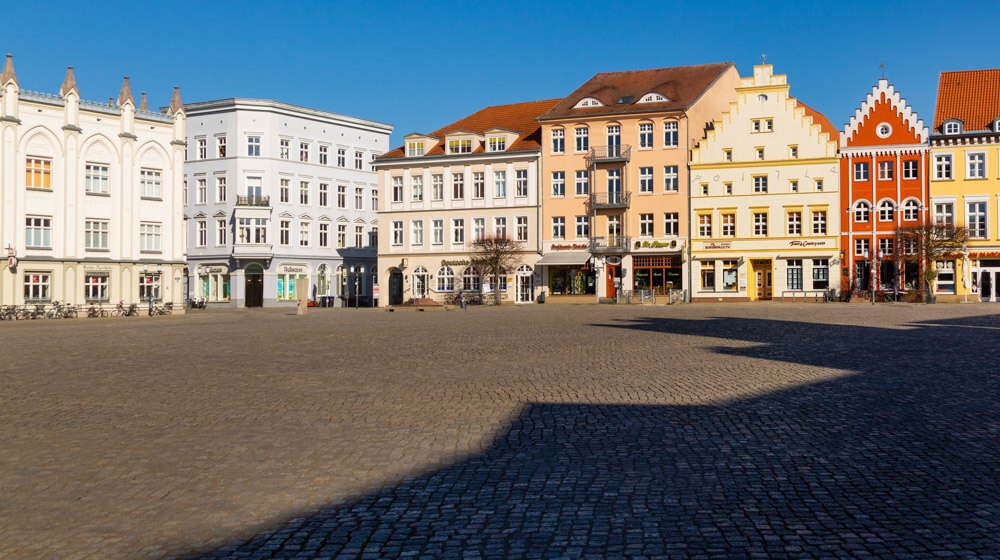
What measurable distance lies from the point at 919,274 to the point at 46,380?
49.7 m

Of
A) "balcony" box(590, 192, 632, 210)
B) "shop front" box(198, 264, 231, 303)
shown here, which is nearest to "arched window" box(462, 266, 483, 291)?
"balcony" box(590, 192, 632, 210)

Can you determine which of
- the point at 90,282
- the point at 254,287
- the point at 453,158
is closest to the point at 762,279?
the point at 453,158

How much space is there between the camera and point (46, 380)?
42.8 ft

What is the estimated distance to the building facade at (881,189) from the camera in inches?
2040

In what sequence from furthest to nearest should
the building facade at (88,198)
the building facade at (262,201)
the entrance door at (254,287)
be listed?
the entrance door at (254,287)
the building facade at (262,201)
the building facade at (88,198)

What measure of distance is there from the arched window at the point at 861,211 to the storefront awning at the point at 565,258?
1664cm

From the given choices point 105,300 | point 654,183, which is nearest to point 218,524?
point 105,300

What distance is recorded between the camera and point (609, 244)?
56.1 m

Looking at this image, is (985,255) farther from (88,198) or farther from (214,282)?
(214,282)

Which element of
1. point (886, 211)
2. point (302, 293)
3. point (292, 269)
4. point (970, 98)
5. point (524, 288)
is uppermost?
point (970, 98)

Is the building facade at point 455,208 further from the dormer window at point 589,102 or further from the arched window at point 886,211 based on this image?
the arched window at point 886,211

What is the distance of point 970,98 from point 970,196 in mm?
6659

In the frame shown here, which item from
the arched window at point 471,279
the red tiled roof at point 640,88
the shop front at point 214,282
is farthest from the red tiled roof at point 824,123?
the shop front at point 214,282

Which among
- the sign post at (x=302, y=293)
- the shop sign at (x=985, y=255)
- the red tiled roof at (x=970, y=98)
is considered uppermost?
the red tiled roof at (x=970, y=98)
